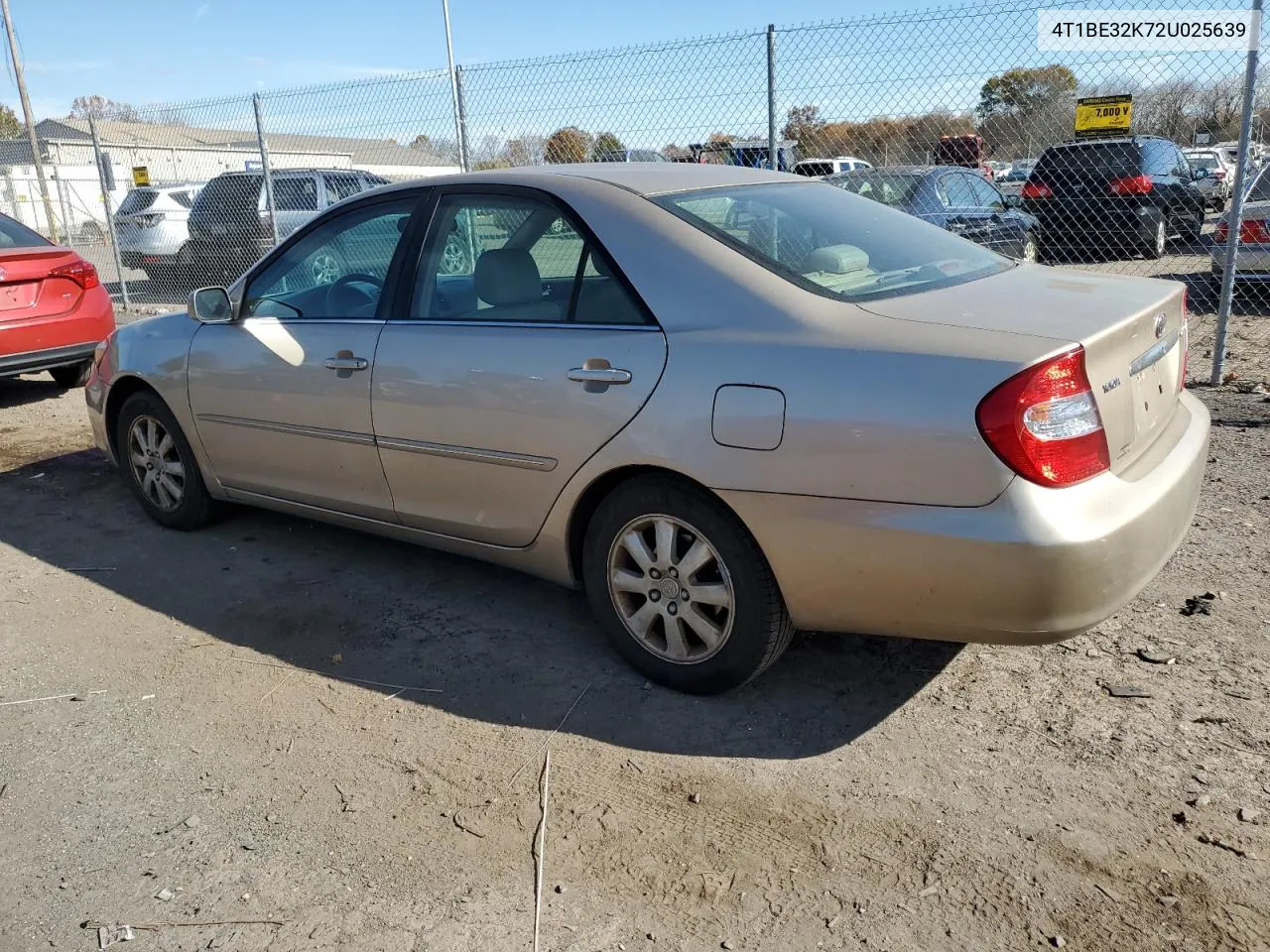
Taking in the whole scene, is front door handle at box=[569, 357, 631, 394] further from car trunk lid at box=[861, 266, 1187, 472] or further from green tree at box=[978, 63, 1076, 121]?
green tree at box=[978, 63, 1076, 121]

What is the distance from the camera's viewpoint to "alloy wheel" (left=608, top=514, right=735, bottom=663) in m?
3.16

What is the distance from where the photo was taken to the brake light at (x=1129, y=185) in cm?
1187

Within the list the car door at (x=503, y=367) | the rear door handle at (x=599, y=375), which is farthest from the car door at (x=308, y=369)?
the rear door handle at (x=599, y=375)

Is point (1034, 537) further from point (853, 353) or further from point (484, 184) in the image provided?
point (484, 184)

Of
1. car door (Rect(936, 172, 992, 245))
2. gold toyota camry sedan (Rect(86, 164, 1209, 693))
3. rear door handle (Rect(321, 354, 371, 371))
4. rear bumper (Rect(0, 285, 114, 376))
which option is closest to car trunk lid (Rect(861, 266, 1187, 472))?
gold toyota camry sedan (Rect(86, 164, 1209, 693))

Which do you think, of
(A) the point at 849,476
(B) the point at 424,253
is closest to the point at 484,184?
(B) the point at 424,253

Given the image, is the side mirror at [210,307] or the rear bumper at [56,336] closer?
the side mirror at [210,307]

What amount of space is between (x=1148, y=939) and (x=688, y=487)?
161 cm

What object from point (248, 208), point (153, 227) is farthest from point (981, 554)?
point (153, 227)

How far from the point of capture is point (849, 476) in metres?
2.76

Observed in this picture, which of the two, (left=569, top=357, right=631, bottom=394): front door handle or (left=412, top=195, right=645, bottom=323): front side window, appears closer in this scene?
(left=569, top=357, right=631, bottom=394): front door handle

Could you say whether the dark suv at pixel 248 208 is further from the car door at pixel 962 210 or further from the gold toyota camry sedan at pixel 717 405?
the gold toyota camry sedan at pixel 717 405

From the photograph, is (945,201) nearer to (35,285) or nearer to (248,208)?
(35,285)

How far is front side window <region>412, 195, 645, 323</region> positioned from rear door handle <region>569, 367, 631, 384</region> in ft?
0.57
